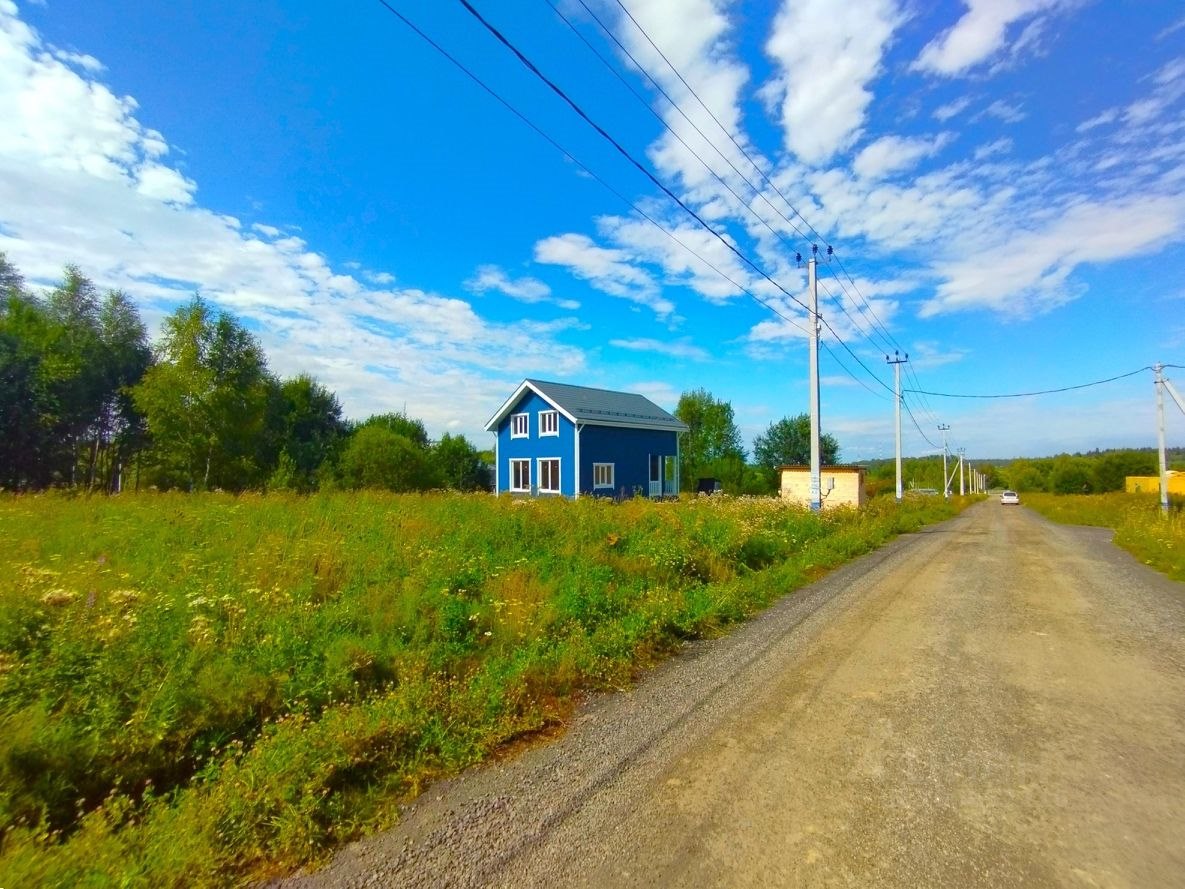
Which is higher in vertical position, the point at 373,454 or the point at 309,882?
the point at 373,454

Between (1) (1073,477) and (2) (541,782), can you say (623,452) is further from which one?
(1) (1073,477)

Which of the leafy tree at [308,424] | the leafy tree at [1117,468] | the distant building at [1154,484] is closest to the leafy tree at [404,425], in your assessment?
the leafy tree at [308,424]

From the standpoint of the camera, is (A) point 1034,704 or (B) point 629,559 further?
(B) point 629,559

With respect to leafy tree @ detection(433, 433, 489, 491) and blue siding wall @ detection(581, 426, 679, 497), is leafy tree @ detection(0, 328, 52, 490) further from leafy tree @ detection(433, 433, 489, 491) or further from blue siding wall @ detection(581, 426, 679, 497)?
blue siding wall @ detection(581, 426, 679, 497)

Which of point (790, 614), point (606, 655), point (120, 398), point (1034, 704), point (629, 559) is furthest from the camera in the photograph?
point (120, 398)

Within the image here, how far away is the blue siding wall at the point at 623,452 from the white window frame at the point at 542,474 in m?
1.44

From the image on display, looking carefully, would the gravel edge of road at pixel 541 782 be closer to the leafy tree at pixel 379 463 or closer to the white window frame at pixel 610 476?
the white window frame at pixel 610 476

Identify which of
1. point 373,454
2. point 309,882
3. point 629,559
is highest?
point 373,454

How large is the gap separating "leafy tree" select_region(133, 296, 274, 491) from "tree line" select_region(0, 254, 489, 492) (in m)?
0.05

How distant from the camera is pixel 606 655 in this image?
506 cm

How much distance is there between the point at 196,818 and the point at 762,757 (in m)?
3.03

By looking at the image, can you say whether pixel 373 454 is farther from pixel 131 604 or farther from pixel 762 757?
pixel 762 757

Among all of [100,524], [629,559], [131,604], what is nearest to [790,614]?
[629,559]

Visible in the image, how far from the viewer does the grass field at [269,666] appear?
260cm
